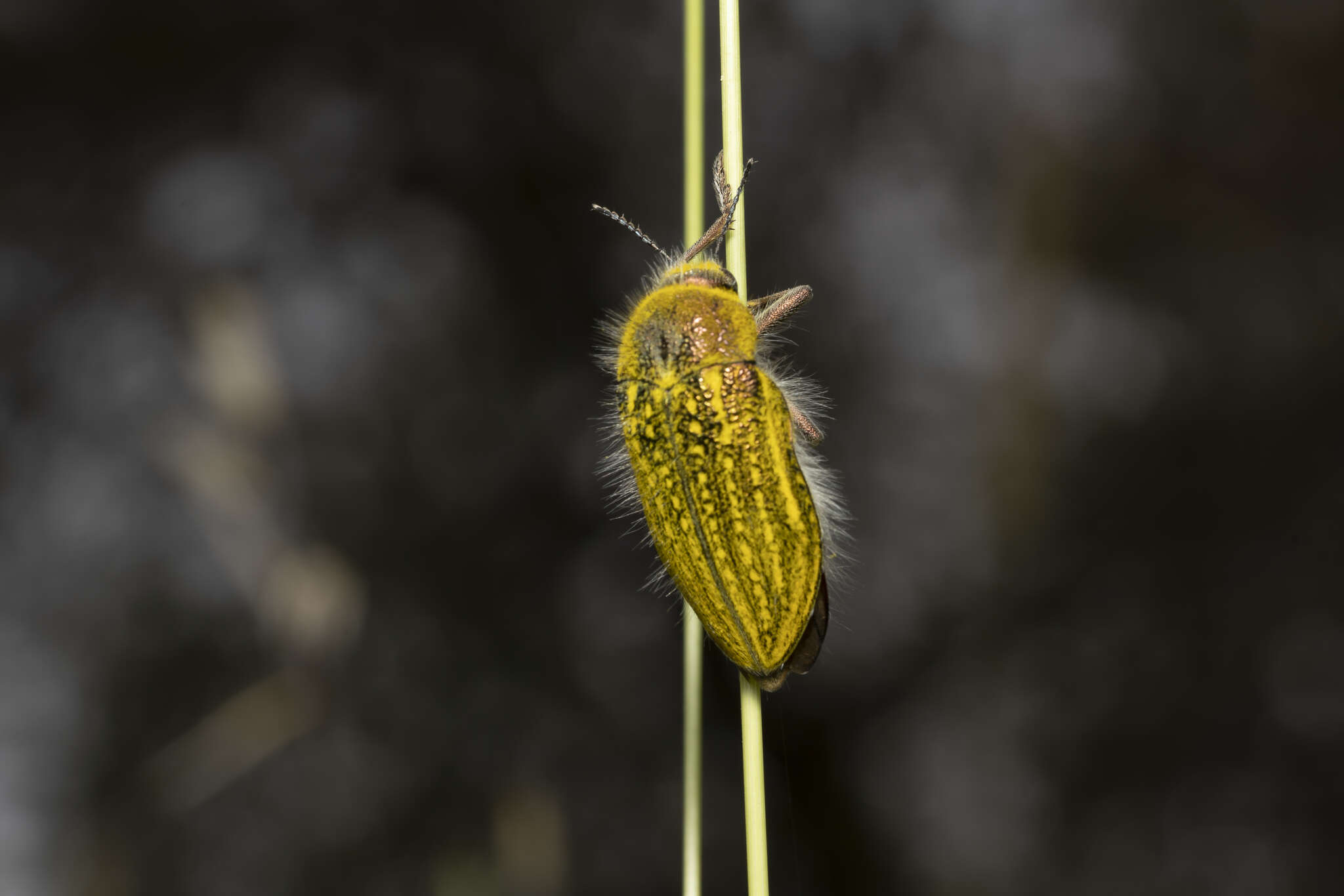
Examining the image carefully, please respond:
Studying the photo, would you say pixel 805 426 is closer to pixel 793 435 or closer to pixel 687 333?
pixel 793 435

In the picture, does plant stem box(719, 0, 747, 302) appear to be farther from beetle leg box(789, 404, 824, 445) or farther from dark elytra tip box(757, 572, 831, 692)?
dark elytra tip box(757, 572, 831, 692)

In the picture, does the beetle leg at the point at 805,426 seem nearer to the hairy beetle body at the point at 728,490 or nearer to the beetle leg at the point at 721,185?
the hairy beetle body at the point at 728,490

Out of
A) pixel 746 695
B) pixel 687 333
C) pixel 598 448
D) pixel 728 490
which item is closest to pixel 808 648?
pixel 746 695

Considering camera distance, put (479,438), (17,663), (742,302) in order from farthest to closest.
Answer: (479,438), (17,663), (742,302)

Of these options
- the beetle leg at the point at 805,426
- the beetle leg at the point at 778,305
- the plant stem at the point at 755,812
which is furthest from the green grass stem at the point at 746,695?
the beetle leg at the point at 805,426

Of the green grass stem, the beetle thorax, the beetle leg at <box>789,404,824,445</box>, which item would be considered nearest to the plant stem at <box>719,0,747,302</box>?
the green grass stem

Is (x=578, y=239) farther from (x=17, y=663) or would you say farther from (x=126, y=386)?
(x=17, y=663)

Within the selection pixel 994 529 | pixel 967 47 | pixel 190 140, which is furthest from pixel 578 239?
pixel 994 529
